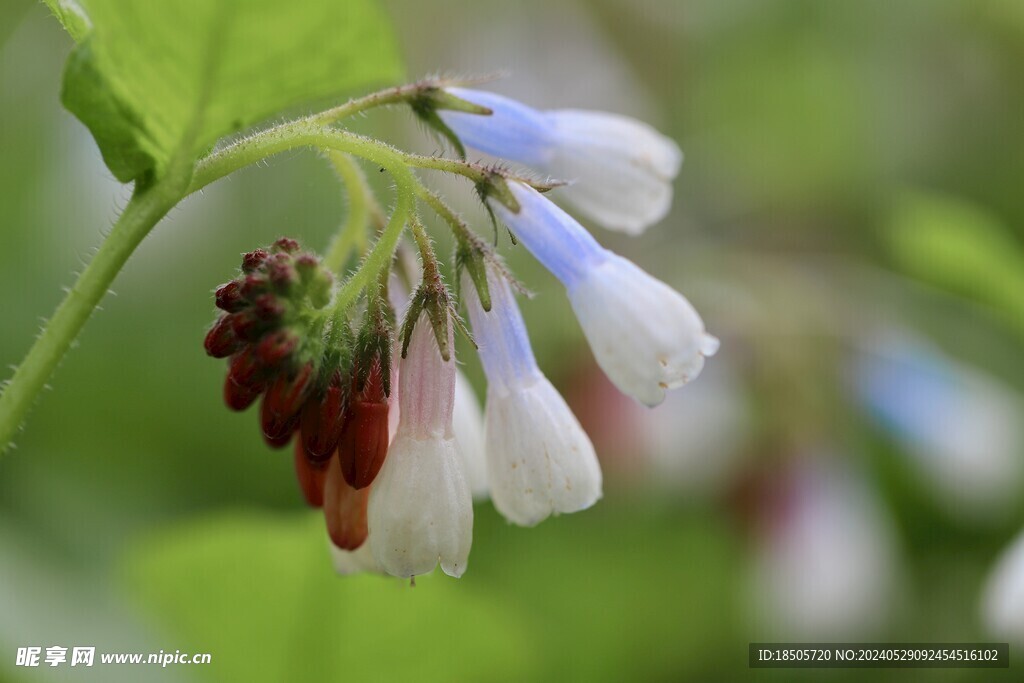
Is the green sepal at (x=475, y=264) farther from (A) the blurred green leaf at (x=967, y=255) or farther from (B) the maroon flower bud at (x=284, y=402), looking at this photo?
(A) the blurred green leaf at (x=967, y=255)

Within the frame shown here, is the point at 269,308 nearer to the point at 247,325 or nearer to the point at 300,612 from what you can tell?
the point at 247,325

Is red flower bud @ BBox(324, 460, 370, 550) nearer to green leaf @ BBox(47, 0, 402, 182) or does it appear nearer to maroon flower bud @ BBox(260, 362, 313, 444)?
maroon flower bud @ BBox(260, 362, 313, 444)

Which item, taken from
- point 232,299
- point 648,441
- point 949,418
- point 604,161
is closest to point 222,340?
point 232,299

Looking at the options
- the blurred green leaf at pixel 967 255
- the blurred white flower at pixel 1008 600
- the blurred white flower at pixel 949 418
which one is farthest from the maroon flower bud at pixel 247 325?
the blurred white flower at pixel 949 418

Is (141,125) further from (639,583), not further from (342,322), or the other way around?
(639,583)

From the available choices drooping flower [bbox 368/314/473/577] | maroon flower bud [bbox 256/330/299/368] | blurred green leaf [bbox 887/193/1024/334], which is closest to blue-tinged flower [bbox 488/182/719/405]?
drooping flower [bbox 368/314/473/577]
